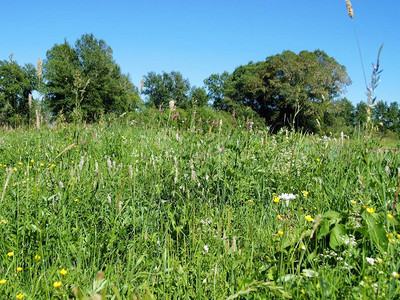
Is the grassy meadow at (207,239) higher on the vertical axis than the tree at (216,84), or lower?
lower

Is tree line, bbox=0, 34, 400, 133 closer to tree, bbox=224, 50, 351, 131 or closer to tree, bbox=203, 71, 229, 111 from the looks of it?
tree, bbox=224, 50, 351, 131

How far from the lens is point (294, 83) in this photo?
39.4 m

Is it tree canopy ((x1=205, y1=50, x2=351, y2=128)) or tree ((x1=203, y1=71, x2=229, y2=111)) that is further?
tree ((x1=203, y1=71, x2=229, y2=111))

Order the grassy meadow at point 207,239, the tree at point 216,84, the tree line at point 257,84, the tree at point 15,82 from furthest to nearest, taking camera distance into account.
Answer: the tree at point 216,84, the tree at point 15,82, the tree line at point 257,84, the grassy meadow at point 207,239

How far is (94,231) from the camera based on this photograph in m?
1.94

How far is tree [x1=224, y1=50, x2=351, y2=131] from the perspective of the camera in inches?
1496

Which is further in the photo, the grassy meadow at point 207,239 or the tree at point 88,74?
the tree at point 88,74

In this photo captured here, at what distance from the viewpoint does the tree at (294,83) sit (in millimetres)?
38000

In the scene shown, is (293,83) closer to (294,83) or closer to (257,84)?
(294,83)

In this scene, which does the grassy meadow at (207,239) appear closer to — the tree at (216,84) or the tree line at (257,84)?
the tree line at (257,84)

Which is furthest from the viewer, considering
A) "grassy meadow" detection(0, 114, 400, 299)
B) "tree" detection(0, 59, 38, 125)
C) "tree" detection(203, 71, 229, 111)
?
"tree" detection(203, 71, 229, 111)

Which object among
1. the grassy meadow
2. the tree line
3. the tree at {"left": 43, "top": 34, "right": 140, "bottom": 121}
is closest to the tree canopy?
the tree line

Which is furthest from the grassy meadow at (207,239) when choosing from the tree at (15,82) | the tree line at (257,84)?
the tree at (15,82)

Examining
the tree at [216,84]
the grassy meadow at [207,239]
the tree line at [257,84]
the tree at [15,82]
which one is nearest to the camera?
the grassy meadow at [207,239]
